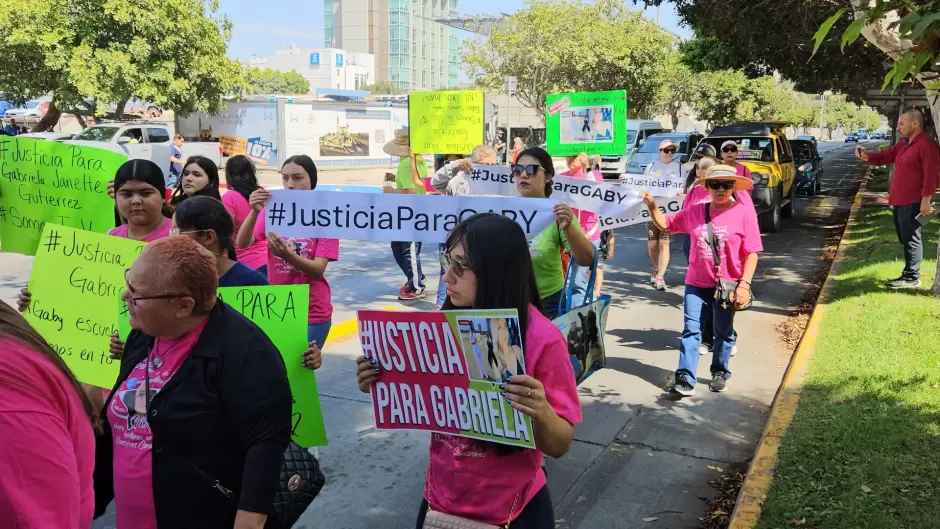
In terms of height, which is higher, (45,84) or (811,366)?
(45,84)

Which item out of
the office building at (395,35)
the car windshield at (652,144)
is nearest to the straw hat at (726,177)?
A: the car windshield at (652,144)

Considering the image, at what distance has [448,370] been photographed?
244cm

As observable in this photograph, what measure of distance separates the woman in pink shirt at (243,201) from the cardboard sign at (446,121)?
156 inches

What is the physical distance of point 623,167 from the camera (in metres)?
25.2

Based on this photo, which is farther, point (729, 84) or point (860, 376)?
point (729, 84)

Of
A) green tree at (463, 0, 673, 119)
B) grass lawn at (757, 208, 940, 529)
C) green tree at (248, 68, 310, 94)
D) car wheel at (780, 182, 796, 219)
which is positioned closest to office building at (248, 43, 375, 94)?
green tree at (248, 68, 310, 94)

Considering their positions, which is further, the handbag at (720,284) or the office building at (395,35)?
the office building at (395,35)

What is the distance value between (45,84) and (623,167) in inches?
787

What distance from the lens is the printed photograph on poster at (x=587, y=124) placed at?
10.7m

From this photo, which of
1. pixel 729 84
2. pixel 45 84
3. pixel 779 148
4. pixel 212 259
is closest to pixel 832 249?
pixel 779 148

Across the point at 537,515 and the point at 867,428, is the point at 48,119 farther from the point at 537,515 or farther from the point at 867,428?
A: the point at 537,515

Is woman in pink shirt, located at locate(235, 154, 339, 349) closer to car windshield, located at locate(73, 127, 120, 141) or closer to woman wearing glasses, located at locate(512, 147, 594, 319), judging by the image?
woman wearing glasses, located at locate(512, 147, 594, 319)

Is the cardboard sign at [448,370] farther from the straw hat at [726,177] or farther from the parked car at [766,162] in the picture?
the parked car at [766,162]

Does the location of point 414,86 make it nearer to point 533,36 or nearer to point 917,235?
point 533,36
